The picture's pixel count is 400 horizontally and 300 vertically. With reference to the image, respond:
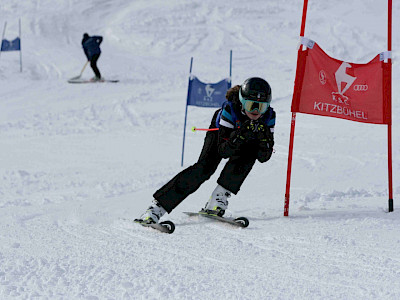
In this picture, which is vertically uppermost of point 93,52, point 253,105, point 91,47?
point 91,47

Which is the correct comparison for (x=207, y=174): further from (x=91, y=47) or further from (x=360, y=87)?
(x=91, y=47)

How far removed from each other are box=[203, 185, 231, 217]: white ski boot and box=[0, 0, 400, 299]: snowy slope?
0.67 feet

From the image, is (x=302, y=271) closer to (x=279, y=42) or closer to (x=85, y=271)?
(x=85, y=271)

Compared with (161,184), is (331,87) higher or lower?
higher

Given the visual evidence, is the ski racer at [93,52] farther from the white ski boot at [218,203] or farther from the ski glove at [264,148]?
the ski glove at [264,148]

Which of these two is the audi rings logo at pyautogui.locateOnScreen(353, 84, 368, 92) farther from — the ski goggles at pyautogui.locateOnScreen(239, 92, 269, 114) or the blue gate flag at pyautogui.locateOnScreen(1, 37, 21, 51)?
the blue gate flag at pyautogui.locateOnScreen(1, 37, 21, 51)

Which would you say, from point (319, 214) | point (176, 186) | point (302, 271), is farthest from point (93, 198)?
point (302, 271)

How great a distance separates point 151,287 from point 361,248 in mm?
1495

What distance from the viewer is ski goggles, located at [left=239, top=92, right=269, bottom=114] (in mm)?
4094

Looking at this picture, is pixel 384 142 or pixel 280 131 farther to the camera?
pixel 280 131

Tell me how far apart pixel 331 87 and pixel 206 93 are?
3.72m

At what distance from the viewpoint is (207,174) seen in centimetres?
426

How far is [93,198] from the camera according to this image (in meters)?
5.79

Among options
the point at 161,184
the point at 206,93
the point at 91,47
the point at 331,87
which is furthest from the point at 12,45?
the point at 331,87
